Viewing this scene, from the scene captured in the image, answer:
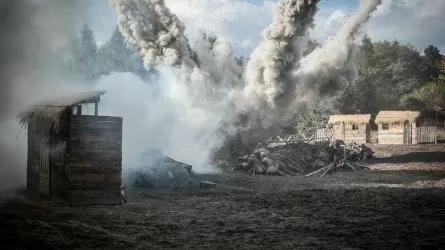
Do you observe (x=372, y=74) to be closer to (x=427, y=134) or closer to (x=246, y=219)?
(x=427, y=134)

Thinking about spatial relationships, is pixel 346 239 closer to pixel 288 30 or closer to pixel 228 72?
pixel 288 30

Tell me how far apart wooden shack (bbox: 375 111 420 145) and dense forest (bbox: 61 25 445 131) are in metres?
7.93

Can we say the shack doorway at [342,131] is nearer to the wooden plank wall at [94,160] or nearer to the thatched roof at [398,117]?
the thatched roof at [398,117]

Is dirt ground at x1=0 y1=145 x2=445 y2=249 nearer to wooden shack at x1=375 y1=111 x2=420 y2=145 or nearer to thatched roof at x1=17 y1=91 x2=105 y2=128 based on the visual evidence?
thatched roof at x1=17 y1=91 x2=105 y2=128

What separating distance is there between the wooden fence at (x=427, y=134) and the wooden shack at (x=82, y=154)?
40839 mm

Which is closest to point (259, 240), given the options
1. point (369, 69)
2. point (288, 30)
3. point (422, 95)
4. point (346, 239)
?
point (346, 239)

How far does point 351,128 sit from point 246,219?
37486 mm

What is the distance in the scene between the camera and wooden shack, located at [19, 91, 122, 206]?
1326 centimetres

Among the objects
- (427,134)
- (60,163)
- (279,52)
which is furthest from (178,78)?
(427,134)

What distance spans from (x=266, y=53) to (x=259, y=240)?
59.6 feet

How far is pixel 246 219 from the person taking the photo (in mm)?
11648

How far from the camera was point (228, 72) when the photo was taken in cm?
3030

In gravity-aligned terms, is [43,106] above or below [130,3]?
below

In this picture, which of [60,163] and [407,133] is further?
[407,133]
